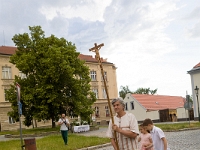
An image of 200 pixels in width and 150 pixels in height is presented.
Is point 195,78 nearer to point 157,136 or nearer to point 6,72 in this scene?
point 6,72

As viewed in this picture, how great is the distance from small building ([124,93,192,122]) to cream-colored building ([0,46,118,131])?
16.7 feet

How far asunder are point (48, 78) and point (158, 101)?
97.7 ft

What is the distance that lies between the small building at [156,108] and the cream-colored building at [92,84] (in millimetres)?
5087

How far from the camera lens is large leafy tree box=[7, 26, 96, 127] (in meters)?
34.3

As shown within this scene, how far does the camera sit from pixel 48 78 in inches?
1380

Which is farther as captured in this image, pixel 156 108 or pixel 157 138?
pixel 156 108

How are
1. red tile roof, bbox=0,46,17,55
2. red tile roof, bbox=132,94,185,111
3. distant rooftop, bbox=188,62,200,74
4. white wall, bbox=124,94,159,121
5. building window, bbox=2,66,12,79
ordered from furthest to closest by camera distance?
red tile roof, bbox=132,94,185,111, white wall, bbox=124,94,159,121, red tile roof, bbox=0,46,17,55, building window, bbox=2,66,12,79, distant rooftop, bbox=188,62,200,74

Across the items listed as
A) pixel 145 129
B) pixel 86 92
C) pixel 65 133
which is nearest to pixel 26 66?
pixel 86 92

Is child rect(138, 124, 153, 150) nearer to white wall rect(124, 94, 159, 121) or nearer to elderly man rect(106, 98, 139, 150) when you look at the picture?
elderly man rect(106, 98, 139, 150)

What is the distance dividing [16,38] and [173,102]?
3591 cm

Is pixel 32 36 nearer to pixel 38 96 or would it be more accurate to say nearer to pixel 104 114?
pixel 38 96

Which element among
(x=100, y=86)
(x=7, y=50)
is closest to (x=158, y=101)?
(x=100, y=86)

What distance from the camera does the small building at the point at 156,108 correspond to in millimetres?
49844

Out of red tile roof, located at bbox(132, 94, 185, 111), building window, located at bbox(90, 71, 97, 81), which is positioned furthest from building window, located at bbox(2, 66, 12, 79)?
red tile roof, located at bbox(132, 94, 185, 111)
